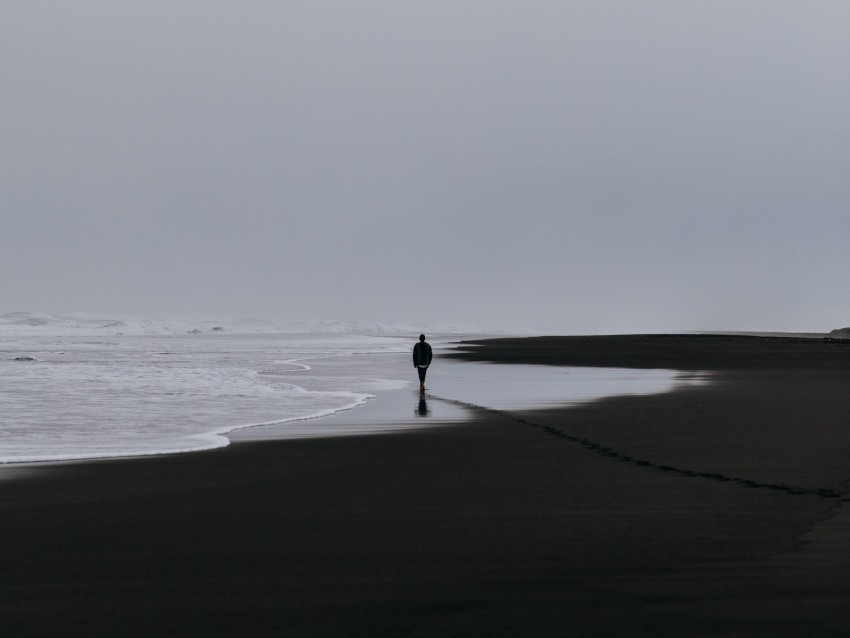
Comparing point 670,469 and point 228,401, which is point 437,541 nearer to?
point 670,469

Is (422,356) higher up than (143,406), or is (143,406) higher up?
(422,356)

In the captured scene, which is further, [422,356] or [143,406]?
[422,356]

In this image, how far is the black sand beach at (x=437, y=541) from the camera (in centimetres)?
602

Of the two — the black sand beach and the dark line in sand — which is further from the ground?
the dark line in sand

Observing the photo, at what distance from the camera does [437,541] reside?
817 cm

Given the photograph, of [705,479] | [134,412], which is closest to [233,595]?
[705,479]

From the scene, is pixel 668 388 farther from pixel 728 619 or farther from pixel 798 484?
pixel 728 619

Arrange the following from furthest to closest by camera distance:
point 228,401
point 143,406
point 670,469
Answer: point 228,401 < point 143,406 < point 670,469

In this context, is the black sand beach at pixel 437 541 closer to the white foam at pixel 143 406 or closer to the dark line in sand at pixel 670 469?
the dark line in sand at pixel 670 469

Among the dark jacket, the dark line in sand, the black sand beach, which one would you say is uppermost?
the dark jacket

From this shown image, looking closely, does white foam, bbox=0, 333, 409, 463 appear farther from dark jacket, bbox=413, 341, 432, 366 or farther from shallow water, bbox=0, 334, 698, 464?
dark jacket, bbox=413, 341, 432, 366

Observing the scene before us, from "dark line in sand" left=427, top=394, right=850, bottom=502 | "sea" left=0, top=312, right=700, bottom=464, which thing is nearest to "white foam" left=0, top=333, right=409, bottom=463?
"sea" left=0, top=312, right=700, bottom=464

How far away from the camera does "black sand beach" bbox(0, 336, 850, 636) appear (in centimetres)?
602

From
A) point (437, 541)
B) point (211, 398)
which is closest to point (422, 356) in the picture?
point (211, 398)
